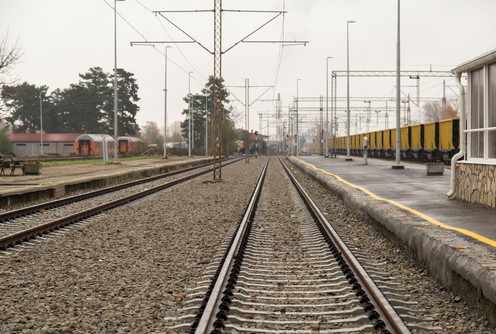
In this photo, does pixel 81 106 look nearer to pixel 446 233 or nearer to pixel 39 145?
pixel 39 145

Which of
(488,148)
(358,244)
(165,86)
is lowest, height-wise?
(358,244)

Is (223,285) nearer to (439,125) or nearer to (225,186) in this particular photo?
(225,186)

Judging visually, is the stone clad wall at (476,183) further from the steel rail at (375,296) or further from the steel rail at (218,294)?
the steel rail at (218,294)

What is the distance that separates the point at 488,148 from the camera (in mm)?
9734

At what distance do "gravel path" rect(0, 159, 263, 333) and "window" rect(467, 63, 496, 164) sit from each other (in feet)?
16.4

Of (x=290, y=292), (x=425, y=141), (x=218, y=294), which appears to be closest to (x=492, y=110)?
(x=290, y=292)

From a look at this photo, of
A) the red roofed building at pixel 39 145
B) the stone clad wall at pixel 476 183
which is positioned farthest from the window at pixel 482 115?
the red roofed building at pixel 39 145

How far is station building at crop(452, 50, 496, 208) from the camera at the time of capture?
9445 millimetres

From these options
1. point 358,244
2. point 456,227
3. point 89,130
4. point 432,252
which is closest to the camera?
point 432,252

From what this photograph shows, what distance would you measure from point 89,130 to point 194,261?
291 ft

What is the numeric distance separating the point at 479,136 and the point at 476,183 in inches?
36.5

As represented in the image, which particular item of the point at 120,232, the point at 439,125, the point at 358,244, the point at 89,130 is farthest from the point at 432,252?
the point at 89,130

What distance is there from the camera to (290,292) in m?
5.26

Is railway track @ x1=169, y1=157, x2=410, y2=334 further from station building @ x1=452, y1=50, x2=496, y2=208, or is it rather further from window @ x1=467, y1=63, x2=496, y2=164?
window @ x1=467, y1=63, x2=496, y2=164
